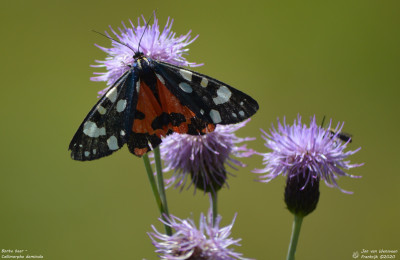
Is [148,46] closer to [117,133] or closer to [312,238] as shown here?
[117,133]

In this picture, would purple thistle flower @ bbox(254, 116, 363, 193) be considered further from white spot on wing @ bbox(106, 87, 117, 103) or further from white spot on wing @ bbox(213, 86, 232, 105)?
white spot on wing @ bbox(106, 87, 117, 103)

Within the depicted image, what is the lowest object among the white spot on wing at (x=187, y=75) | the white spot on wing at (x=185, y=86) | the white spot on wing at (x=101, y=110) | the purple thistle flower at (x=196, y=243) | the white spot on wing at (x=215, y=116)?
the purple thistle flower at (x=196, y=243)

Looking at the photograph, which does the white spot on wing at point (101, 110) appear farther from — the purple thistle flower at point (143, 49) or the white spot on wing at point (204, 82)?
the white spot on wing at point (204, 82)

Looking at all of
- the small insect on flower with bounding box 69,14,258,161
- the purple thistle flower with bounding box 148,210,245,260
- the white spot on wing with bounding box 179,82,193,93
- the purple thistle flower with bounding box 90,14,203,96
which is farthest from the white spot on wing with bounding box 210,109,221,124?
the purple thistle flower with bounding box 148,210,245,260

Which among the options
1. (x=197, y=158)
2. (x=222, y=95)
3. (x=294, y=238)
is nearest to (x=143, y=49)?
(x=222, y=95)

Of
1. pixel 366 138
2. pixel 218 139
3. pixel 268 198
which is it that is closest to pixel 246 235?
pixel 268 198

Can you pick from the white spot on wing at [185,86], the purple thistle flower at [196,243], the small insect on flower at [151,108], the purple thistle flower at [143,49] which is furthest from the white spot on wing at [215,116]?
the purple thistle flower at [196,243]
